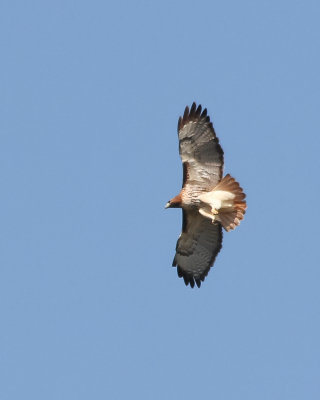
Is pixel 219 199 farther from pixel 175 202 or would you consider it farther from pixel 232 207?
pixel 175 202

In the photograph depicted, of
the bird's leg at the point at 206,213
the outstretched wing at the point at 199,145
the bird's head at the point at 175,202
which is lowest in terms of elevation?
the bird's leg at the point at 206,213

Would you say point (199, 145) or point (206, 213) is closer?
point (199, 145)

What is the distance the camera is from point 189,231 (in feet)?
69.3

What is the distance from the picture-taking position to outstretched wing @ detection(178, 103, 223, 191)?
1973 centimetres

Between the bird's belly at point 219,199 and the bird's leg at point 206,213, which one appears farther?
the bird's leg at point 206,213

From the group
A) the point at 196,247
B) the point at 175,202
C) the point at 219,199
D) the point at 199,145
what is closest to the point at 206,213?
the point at 219,199

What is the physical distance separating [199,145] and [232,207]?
128 centimetres

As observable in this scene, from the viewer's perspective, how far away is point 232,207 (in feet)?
64.5

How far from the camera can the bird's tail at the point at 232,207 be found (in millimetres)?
19511

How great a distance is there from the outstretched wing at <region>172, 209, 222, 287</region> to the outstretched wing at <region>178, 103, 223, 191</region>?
1.01 m

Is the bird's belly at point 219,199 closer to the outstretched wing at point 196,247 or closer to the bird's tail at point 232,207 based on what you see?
the bird's tail at point 232,207

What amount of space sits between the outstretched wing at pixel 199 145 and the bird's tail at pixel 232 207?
294 mm

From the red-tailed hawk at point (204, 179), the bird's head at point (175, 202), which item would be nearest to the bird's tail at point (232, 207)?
the red-tailed hawk at point (204, 179)

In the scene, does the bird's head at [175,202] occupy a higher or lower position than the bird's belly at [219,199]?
higher
